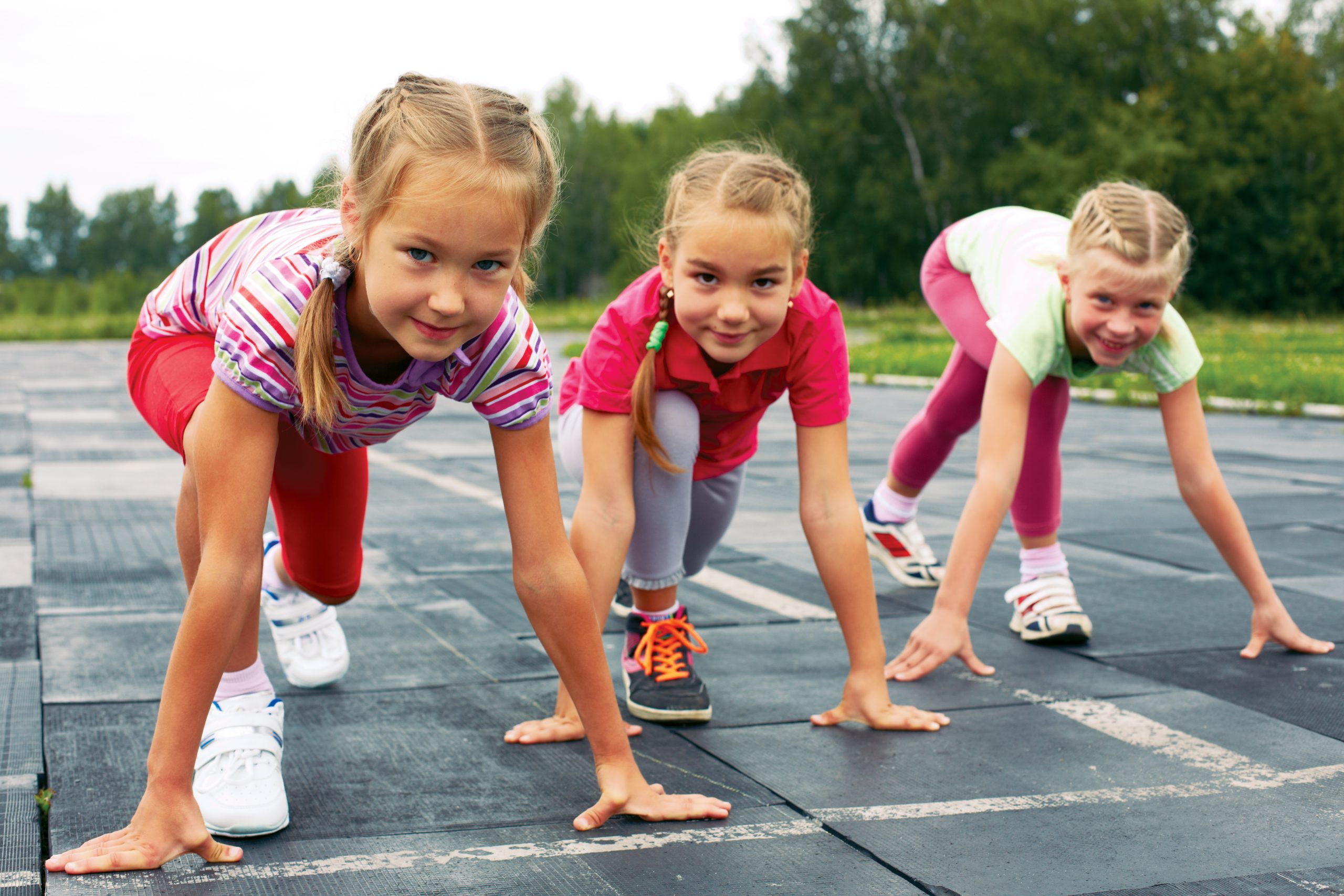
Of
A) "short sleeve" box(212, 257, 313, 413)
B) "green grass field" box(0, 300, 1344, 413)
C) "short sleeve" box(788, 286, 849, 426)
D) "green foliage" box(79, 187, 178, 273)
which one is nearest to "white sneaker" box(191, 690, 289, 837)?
"short sleeve" box(212, 257, 313, 413)

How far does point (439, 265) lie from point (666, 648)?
1.39 m

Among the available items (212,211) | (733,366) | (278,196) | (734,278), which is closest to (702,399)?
(733,366)

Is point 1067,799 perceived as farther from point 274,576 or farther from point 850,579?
point 274,576

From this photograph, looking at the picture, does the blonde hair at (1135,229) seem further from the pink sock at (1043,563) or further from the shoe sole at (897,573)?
the shoe sole at (897,573)

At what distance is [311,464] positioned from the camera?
2869 mm

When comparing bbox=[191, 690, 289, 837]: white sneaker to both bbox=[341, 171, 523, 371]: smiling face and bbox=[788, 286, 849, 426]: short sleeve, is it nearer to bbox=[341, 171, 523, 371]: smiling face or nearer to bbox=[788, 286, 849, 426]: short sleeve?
bbox=[341, 171, 523, 371]: smiling face

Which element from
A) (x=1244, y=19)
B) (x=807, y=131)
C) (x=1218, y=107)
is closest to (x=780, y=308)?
(x=807, y=131)

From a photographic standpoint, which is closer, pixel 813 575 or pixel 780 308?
pixel 780 308

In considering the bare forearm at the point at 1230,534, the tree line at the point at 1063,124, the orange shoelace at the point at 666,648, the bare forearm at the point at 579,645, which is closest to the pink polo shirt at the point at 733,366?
the orange shoelace at the point at 666,648

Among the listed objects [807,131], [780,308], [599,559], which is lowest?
[599,559]

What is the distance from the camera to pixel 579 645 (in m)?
2.35

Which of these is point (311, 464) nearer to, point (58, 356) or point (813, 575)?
point (813, 575)

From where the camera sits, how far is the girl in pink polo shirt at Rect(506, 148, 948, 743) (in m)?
2.79

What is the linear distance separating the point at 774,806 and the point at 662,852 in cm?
30
